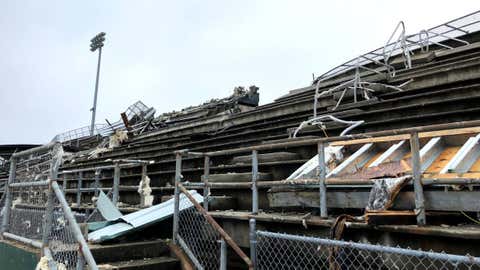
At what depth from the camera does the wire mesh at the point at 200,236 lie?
479 centimetres

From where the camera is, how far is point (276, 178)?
18.9ft

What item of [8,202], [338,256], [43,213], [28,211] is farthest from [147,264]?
[8,202]

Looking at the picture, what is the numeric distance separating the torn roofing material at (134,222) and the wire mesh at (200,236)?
205 millimetres

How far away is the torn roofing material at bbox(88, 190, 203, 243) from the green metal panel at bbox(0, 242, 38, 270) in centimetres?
72

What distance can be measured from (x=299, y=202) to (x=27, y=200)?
3877mm

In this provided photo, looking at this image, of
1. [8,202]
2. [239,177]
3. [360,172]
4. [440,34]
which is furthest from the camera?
[440,34]

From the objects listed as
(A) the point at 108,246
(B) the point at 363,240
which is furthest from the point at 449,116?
(A) the point at 108,246

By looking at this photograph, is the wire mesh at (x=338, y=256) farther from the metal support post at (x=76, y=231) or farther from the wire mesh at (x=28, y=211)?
the wire mesh at (x=28, y=211)

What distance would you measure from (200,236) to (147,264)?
29.9 inches

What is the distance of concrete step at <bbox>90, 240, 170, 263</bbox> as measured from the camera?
468cm

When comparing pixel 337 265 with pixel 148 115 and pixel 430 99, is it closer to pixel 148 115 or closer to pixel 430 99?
pixel 430 99

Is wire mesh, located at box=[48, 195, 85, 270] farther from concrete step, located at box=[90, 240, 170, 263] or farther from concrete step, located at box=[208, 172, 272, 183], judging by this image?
concrete step, located at box=[208, 172, 272, 183]

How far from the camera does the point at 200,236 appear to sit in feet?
16.4

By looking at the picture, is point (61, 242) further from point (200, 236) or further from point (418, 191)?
point (418, 191)
